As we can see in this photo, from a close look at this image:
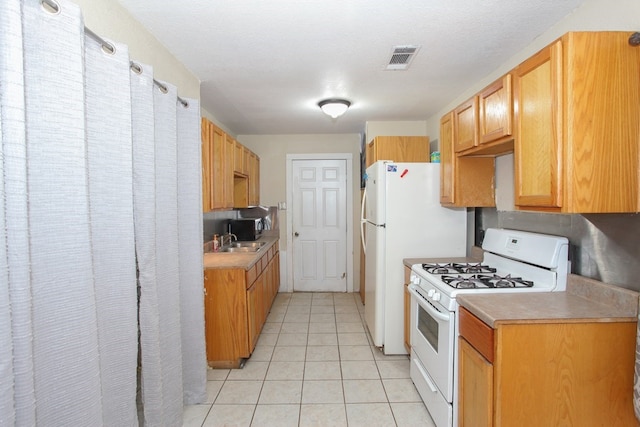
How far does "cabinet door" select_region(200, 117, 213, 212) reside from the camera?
2498mm

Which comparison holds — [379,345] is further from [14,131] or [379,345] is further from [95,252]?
[14,131]

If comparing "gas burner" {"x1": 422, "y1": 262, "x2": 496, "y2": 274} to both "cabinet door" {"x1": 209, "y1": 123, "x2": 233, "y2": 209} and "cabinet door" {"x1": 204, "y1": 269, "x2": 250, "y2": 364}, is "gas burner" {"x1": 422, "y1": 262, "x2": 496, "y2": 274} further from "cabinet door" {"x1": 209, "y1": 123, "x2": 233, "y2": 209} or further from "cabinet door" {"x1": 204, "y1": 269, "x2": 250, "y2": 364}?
"cabinet door" {"x1": 209, "y1": 123, "x2": 233, "y2": 209}

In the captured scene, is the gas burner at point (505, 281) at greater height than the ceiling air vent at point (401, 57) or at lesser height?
lesser

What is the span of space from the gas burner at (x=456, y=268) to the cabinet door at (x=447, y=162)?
0.47m

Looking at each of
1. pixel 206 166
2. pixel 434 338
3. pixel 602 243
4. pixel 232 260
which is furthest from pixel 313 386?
pixel 602 243

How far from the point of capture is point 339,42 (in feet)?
6.23

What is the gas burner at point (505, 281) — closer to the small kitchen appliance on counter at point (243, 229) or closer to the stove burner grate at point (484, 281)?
the stove burner grate at point (484, 281)

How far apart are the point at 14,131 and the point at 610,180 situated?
2035 mm

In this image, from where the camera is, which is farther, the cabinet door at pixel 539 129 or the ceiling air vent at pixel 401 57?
the ceiling air vent at pixel 401 57

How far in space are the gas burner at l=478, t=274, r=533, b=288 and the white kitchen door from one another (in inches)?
109

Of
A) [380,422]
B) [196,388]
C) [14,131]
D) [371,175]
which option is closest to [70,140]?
[14,131]

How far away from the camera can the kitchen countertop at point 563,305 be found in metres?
1.33

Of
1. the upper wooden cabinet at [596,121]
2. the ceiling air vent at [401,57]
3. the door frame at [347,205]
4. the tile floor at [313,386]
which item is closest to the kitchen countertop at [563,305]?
the upper wooden cabinet at [596,121]

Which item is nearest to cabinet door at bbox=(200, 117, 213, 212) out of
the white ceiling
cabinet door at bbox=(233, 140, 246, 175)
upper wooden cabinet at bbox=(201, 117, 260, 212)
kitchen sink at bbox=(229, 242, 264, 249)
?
upper wooden cabinet at bbox=(201, 117, 260, 212)
